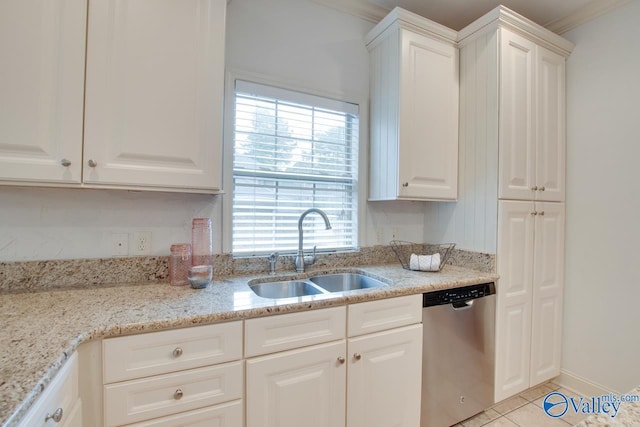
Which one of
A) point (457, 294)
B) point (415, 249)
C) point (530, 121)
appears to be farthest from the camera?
point (415, 249)

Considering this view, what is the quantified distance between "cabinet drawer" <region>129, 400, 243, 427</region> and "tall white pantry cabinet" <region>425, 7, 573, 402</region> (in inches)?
62.3

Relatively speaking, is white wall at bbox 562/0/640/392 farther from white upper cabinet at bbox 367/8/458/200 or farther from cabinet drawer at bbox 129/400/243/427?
cabinet drawer at bbox 129/400/243/427

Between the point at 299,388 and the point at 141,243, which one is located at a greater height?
the point at 141,243

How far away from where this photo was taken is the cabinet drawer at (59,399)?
66 cm

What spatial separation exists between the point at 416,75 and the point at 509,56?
585 millimetres

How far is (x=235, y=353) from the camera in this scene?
1145mm

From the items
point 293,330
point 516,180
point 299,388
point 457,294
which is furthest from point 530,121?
point 299,388

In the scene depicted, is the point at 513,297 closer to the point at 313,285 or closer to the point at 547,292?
the point at 547,292

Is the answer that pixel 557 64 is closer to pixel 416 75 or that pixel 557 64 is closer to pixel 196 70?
pixel 416 75

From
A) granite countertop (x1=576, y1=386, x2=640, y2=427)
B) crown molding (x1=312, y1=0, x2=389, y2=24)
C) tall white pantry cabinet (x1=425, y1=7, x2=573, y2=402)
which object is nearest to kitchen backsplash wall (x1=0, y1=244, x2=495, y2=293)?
tall white pantry cabinet (x1=425, y1=7, x2=573, y2=402)

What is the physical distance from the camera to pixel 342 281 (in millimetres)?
1938

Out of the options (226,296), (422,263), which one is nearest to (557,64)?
(422,263)

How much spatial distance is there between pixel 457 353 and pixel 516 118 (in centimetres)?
151

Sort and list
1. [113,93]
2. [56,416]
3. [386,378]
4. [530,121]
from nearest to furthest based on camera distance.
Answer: [56,416]
[113,93]
[386,378]
[530,121]
